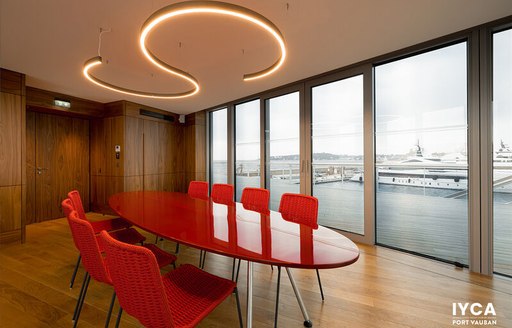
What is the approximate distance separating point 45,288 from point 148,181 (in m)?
3.50

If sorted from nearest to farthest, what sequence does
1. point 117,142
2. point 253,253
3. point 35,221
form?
1. point 253,253
2. point 35,221
3. point 117,142

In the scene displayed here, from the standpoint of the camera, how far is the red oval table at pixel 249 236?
1.18 meters

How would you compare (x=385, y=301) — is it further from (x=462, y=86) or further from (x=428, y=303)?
(x=462, y=86)

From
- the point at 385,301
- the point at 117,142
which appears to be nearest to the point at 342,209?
the point at 385,301

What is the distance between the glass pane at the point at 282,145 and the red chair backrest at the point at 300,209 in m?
1.96

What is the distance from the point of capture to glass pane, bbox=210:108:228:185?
583 centimetres

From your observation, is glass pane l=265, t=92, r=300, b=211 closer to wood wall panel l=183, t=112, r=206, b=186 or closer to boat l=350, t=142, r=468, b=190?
boat l=350, t=142, r=468, b=190

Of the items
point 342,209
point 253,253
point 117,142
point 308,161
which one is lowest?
point 342,209

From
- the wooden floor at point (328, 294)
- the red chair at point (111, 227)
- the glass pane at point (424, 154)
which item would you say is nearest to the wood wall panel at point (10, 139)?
the wooden floor at point (328, 294)

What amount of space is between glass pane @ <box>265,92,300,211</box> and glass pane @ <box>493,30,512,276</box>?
8.33 feet

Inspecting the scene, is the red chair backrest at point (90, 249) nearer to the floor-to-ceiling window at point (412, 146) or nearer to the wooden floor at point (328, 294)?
the wooden floor at point (328, 294)

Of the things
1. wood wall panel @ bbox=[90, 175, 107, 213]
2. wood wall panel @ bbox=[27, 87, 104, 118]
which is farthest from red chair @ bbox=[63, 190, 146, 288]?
wood wall panel @ bbox=[90, 175, 107, 213]

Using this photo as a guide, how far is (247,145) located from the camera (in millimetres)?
5203

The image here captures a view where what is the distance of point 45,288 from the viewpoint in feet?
7.30
